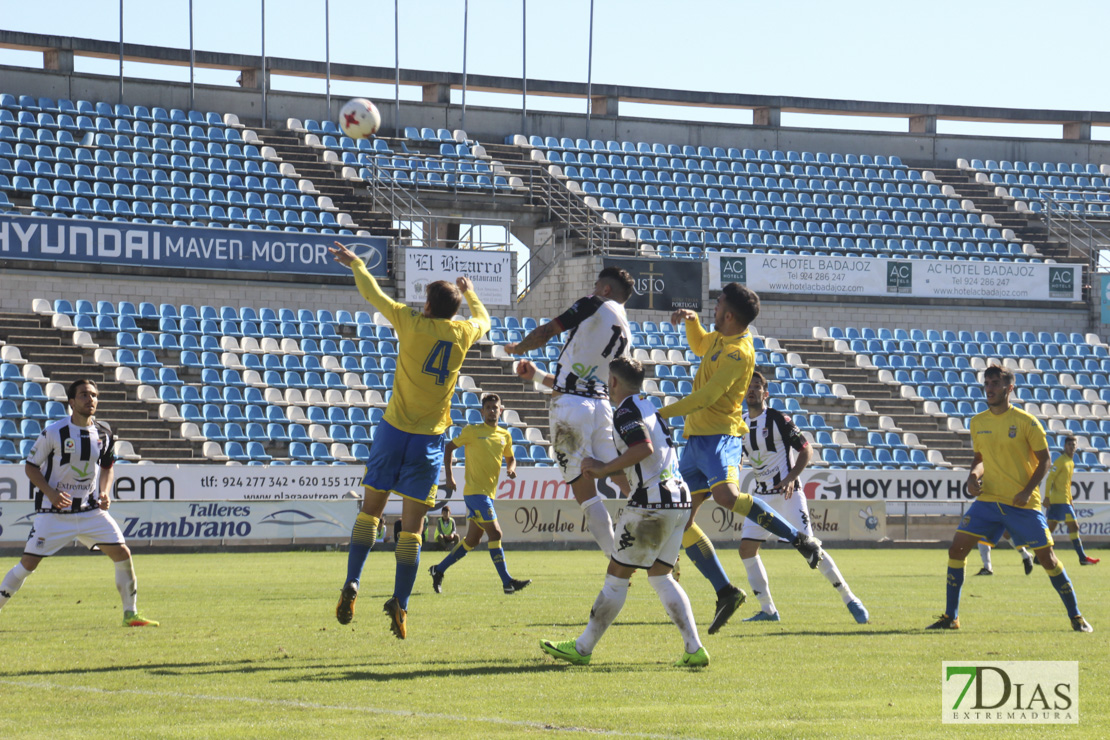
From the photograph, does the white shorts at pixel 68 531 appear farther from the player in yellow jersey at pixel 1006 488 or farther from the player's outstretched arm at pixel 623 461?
the player in yellow jersey at pixel 1006 488

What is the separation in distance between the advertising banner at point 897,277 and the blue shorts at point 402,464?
2758cm

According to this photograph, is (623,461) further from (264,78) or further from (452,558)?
(264,78)

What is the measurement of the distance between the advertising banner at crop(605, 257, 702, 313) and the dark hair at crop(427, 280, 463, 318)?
85.0 feet

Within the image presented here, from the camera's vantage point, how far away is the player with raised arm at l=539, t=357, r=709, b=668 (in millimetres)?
8180

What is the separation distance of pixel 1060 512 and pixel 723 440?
14.2 metres

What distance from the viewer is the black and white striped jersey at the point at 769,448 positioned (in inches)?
520

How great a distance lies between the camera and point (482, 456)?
1595 cm

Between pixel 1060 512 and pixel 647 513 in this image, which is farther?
pixel 1060 512

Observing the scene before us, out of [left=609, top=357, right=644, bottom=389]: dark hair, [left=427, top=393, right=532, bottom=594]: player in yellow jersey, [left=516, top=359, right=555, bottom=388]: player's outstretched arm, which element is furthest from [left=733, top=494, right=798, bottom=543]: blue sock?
[left=427, top=393, right=532, bottom=594]: player in yellow jersey

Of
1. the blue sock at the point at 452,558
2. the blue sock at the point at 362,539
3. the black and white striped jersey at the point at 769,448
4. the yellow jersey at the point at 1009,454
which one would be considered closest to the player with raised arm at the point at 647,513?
the blue sock at the point at 362,539

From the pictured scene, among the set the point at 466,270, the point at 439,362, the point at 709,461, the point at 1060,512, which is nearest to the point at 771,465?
the point at 709,461

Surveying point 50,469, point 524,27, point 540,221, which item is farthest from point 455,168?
point 50,469

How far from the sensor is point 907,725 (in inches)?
257

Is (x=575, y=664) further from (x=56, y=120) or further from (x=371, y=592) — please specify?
(x=56, y=120)
